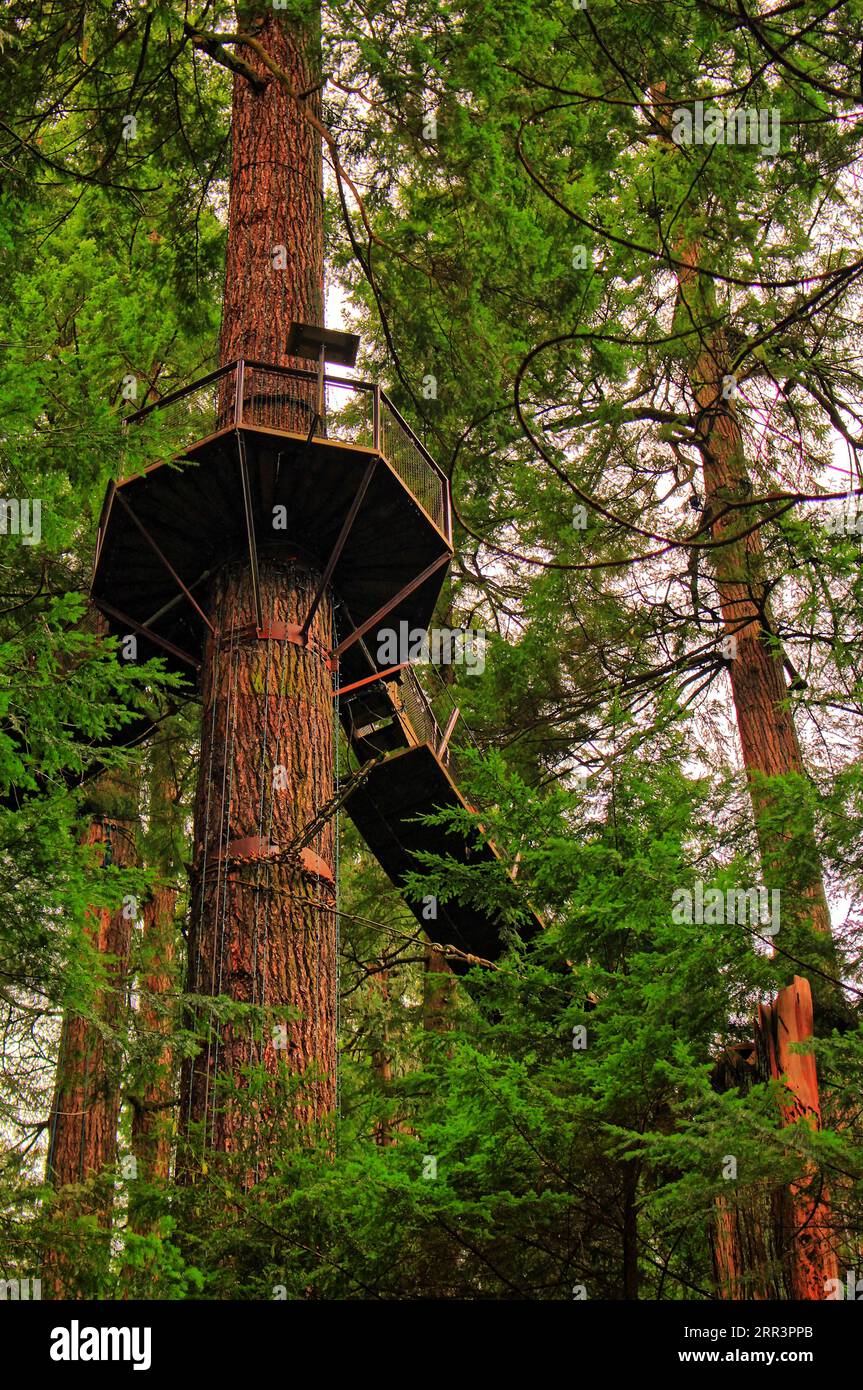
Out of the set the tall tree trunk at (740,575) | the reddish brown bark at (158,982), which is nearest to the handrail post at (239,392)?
the tall tree trunk at (740,575)

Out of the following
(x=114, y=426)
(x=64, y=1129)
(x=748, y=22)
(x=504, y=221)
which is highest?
(x=504, y=221)

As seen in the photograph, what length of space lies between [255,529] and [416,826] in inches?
134

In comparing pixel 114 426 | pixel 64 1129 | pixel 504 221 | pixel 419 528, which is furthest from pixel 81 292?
pixel 64 1129

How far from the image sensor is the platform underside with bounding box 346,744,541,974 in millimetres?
9914

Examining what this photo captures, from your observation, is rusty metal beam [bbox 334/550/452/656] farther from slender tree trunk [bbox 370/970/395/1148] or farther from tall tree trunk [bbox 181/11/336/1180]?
slender tree trunk [bbox 370/970/395/1148]

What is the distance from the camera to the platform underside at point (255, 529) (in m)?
7.49

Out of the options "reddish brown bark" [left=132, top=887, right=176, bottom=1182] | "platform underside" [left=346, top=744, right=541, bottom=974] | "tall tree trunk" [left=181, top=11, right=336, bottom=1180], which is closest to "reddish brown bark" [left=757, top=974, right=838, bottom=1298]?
"tall tree trunk" [left=181, top=11, right=336, bottom=1180]

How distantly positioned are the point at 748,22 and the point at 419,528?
421 centimetres

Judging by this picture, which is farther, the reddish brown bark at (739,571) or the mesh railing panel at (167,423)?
the reddish brown bark at (739,571)

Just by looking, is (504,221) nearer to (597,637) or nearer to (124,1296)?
(597,637)

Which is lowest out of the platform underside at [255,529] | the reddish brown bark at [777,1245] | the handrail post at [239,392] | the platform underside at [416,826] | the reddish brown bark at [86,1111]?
the reddish brown bark at [777,1245]

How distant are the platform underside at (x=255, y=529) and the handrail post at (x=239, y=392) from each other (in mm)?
148

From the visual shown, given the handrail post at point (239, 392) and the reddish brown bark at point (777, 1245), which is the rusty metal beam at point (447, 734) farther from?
the reddish brown bark at point (777, 1245)

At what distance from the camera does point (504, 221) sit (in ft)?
31.7
